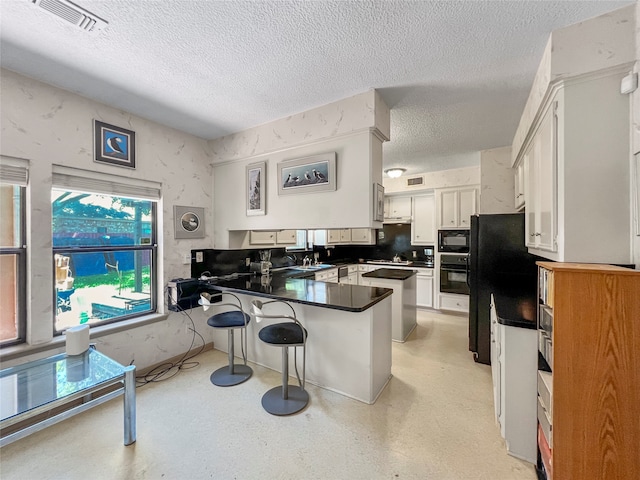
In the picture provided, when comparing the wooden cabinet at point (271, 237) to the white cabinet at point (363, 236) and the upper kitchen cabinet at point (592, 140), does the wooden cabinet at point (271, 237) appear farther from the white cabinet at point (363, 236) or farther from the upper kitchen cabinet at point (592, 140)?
the upper kitchen cabinet at point (592, 140)

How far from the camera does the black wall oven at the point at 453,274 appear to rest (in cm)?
460

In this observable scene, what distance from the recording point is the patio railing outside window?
232cm

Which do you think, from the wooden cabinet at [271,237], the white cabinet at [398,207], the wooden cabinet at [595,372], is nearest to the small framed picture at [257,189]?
the wooden cabinet at [271,237]

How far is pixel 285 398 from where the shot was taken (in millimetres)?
2252

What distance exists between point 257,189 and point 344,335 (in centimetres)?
194

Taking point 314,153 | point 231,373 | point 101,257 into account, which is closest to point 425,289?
point 314,153

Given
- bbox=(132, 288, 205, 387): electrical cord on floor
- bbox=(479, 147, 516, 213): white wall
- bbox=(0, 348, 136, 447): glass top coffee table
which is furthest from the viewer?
bbox=(479, 147, 516, 213): white wall

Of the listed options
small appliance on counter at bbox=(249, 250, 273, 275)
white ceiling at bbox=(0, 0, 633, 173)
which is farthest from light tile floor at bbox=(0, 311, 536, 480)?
white ceiling at bbox=(0, 0, 633, 173)

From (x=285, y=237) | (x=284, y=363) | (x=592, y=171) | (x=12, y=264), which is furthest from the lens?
(x=285, y=237)

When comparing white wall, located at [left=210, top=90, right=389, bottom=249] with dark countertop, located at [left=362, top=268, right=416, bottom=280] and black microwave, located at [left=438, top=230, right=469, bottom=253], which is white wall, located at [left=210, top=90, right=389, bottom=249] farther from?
black microwave, located at [left=438, top=230, right=469, bottom=253]

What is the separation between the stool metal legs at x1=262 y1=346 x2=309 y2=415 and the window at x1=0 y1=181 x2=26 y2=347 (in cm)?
208

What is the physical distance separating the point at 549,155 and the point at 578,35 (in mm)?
661

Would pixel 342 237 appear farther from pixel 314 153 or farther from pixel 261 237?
pixel 314 153

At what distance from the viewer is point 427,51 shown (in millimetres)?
1745
